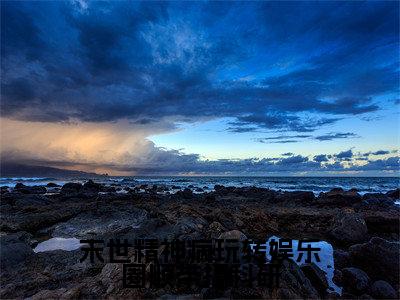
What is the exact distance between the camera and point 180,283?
5707 mm

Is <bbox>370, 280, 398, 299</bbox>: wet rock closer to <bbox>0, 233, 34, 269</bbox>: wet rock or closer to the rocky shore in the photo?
the rocky shore

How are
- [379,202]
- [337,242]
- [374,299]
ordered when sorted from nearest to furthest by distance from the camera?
[374,299] < [337,242] < [379,202]

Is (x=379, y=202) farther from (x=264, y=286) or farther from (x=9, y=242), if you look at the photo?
(x=9, y=242)

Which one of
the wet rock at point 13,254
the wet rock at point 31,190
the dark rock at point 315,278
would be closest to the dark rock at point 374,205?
the dark rock at point 315,278

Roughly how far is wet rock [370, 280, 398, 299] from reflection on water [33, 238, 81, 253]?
851 centimetres

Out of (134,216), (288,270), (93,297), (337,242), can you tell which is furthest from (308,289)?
(134,216)

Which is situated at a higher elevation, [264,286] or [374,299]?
[264,286]

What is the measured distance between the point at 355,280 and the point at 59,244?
9.17 metres

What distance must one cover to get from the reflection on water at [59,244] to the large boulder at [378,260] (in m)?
8.46

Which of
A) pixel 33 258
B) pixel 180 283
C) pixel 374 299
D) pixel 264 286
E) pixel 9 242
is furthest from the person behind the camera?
pixel 9 242

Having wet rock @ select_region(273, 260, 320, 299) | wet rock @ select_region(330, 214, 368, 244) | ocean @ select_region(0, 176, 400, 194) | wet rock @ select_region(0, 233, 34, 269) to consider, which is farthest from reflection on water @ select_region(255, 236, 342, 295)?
ocean @ select_region(0, 176, 400, 194)

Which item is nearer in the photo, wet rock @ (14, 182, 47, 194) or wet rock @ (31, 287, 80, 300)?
wet rock @ (31, 287, 80, 300)

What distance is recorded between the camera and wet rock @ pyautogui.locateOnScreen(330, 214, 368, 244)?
1127 cm

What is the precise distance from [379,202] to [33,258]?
2226 centimetres
